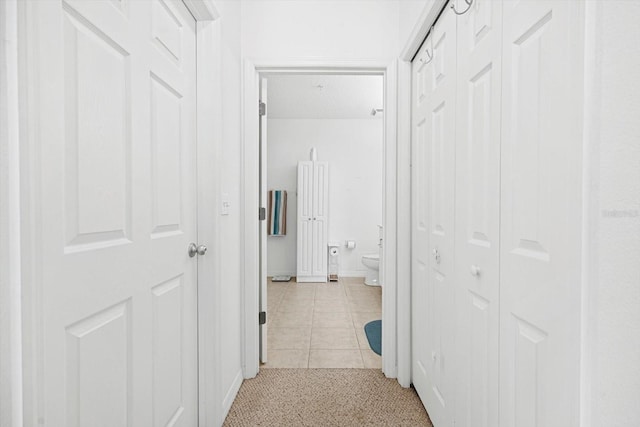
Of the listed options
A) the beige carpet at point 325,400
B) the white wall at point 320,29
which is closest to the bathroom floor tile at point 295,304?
the beige carpet at point 325,400

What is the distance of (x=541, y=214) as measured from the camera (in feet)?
2.76

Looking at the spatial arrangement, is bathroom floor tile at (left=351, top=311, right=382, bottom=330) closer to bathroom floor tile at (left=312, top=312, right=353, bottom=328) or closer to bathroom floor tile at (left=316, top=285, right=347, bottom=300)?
bathroom floor tile at (left=312, top=312, right=353, bottom=328)

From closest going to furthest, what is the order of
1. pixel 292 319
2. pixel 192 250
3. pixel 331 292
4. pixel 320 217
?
pixel 192 250, pixel 292 319, pixel 331 292, pixel 320 217

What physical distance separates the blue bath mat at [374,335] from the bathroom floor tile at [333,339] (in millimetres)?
123

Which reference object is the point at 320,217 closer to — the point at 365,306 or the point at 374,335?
the point at 365,306

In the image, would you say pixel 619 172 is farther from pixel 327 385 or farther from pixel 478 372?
pixel 327 385

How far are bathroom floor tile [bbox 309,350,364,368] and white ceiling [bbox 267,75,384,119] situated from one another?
2.61 m

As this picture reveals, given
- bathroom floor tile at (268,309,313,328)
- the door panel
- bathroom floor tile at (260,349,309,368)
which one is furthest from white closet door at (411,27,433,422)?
bathroom floor tile at (268,309,313,328)

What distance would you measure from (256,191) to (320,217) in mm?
2873

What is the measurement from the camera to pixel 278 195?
17.3 ft

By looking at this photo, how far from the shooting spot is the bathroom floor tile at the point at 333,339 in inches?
106

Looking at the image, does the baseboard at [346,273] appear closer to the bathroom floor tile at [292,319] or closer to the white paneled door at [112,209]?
the bathroom floor tile at [292,319]

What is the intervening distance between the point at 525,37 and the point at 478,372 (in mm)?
1053

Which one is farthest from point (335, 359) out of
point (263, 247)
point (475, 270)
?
point (475, 270)
